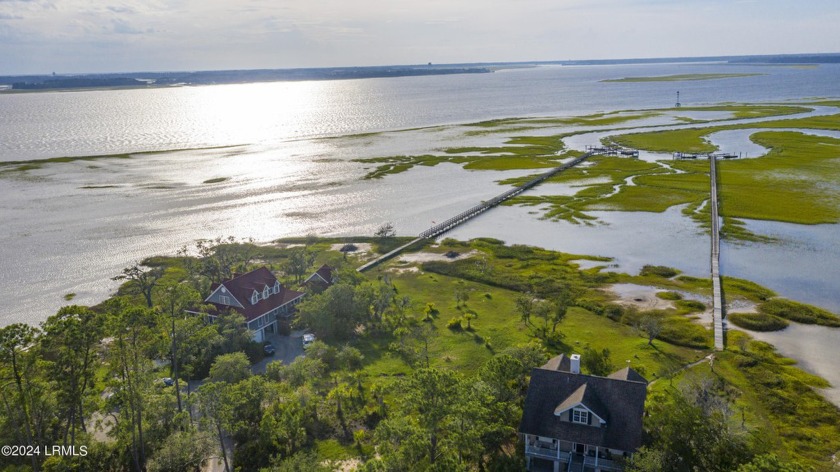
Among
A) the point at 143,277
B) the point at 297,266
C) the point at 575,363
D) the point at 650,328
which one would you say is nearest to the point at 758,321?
the point at 650,328

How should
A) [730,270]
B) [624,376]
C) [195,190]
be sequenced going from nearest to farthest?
[624,376]
[730,270]
[195,190]

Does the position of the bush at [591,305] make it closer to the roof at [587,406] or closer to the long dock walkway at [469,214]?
the roof at [587,406]

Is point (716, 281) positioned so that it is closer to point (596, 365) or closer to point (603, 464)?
point (596, 365)

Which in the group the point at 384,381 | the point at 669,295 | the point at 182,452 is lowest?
the point at 384,381

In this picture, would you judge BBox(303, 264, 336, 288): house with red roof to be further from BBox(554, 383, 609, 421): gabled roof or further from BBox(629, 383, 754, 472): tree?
BBox(629, 383, 754, 472): tree

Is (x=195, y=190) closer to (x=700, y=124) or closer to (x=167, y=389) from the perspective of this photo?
(x=167, y=389)

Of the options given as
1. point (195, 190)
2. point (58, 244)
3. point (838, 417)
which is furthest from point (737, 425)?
point (195, 190)

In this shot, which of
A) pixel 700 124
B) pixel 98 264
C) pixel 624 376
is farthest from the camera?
pixel 700 124
